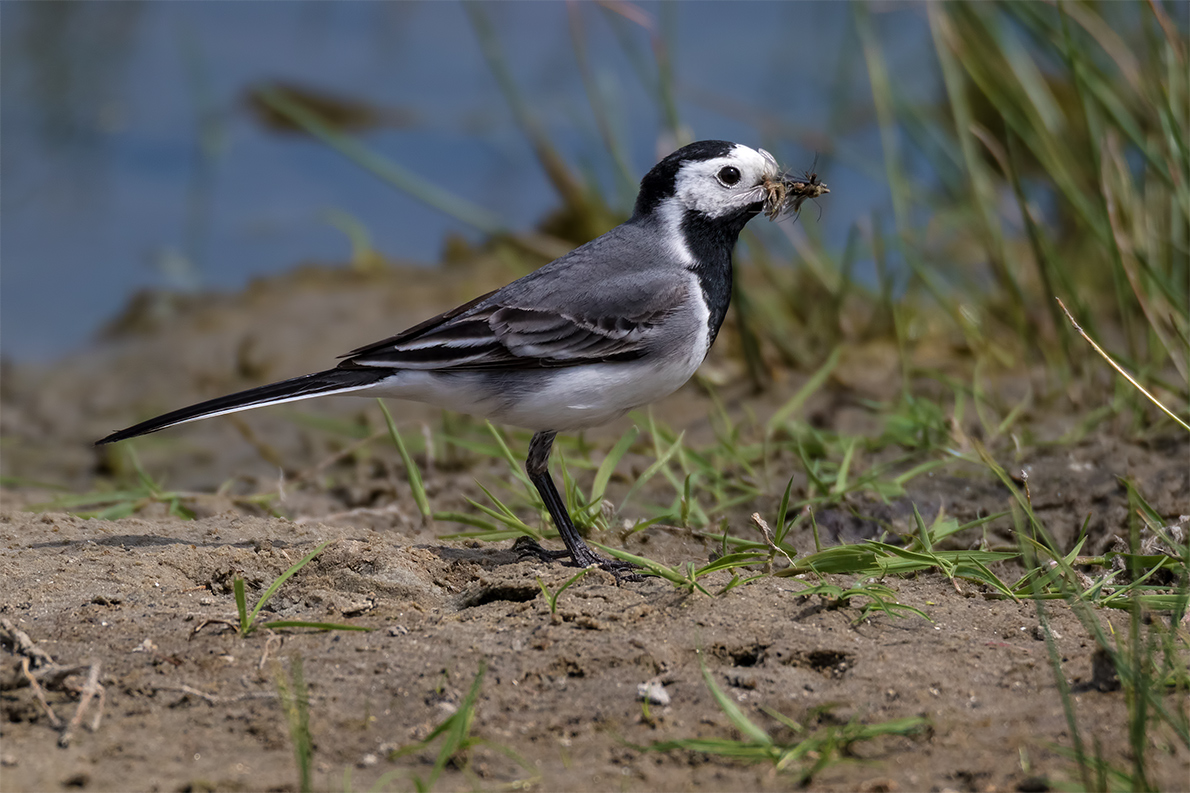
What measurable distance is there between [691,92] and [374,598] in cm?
428

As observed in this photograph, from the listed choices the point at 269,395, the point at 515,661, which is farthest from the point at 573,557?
the point at 269,395

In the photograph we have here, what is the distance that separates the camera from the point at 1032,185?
30.9 ft

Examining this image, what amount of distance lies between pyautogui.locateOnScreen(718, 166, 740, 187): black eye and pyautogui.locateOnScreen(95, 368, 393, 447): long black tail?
4.73 feet

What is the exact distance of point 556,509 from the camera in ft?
13.2

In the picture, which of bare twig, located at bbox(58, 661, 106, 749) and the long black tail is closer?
bare twig, located at bbox(58, 661, 106, 749)

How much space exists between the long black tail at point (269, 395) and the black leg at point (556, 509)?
615 mm

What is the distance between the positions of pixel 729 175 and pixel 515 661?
7.23 feet

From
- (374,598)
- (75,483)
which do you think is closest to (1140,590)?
(374,598)

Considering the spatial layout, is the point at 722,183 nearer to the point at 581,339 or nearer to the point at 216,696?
the point at 581,339

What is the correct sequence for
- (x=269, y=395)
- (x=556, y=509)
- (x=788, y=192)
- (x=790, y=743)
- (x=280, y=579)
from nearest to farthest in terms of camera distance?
(x=790, y=743), (x=280, y=579), (x=269, y=395), (x=556, y=509), (x=788, y=192)

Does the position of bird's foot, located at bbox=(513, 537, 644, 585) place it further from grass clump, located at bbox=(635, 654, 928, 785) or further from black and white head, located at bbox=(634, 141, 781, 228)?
black and white head, located at bbox=(634, 141, 781, 228)

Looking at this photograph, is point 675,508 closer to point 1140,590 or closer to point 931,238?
point 1140,590

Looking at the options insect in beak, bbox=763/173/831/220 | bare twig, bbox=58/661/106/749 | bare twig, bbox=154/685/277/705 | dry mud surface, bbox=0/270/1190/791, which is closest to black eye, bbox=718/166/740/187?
insect in beak, bbox=763/173/831/220

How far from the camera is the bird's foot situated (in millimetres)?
3726
